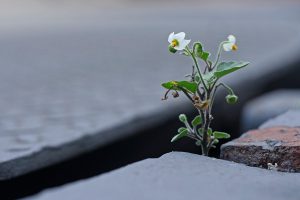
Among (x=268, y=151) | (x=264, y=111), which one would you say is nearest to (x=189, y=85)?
(x=268, y=151)

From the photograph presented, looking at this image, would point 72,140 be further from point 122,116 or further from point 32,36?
point 32,36

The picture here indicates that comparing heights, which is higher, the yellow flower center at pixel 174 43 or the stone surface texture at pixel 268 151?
the yellow flower center at pixel 174 43

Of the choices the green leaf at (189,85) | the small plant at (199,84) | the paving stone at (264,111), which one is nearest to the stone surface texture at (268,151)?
the small plant at (199,84)

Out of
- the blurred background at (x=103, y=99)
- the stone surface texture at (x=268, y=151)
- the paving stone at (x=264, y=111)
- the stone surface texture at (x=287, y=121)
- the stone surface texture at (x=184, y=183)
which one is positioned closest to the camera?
the stone surface texture at (x=184, y=183)

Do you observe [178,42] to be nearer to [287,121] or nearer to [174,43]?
[174,43]

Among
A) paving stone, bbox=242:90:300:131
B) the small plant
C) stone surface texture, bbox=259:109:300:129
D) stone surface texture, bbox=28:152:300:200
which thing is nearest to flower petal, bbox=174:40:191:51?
the small plant

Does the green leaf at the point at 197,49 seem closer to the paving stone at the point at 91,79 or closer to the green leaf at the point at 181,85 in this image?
the green leaf at the point at 181,85

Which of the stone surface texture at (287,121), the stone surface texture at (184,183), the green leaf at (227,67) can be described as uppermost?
the green leaf at (227,67)
